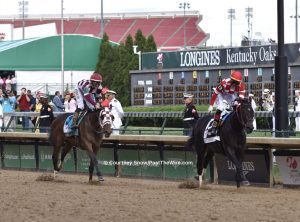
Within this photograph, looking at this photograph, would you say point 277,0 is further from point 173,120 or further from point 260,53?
point 260,53

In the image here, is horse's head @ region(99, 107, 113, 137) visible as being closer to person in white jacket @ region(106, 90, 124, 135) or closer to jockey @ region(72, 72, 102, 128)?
jockey @ region(72, 72, 102, 128)

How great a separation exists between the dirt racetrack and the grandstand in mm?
83372

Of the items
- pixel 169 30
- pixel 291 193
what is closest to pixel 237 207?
pixel 291 193

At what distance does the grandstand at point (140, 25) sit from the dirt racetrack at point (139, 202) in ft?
274

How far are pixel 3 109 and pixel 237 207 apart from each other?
15060 millimetres

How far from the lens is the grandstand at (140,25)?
99.5 meters

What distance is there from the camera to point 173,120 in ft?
71.8

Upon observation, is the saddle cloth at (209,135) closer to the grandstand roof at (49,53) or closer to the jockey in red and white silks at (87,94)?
the jockey in red and white silks at (87,94)

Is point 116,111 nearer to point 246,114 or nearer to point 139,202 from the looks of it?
point 246,114

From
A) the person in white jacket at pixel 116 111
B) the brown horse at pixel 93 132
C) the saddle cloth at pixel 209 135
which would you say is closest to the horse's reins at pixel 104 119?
the brown horse at pixel 93 132

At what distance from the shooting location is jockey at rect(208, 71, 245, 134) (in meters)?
14.4

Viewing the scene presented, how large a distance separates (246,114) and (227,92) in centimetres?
74

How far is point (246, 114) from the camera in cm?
1409

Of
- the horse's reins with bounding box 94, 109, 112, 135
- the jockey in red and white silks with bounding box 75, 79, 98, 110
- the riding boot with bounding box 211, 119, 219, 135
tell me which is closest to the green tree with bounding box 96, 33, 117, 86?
the jockey in red and white silks with bounding box 75, 79, 98, 110
